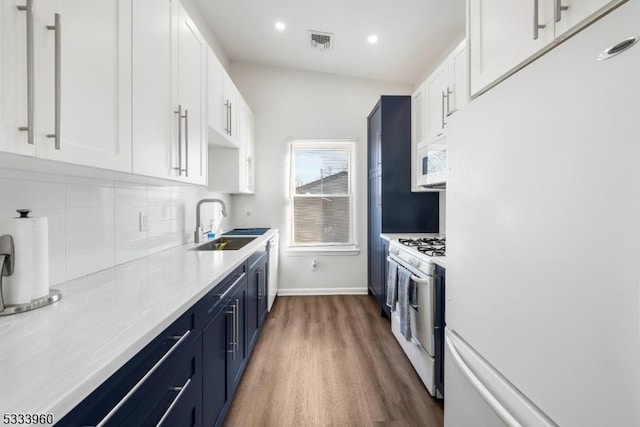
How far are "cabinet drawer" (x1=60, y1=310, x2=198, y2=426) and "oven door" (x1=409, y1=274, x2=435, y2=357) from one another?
1.40m

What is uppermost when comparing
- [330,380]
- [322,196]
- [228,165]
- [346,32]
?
[346,32]

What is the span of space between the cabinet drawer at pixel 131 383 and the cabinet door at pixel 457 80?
210cm

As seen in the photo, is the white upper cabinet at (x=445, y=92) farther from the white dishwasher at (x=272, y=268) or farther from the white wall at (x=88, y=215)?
the white wall at (x=88, y=215)

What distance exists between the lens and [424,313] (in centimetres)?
189

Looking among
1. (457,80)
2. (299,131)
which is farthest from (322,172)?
(457,80)

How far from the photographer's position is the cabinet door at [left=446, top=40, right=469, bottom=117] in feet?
6.66

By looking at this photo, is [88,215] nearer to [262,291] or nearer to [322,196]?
[262,291]

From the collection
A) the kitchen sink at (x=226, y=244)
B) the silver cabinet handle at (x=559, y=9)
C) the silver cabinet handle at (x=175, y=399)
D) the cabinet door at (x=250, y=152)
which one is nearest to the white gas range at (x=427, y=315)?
the silver cabinet handle at (x=559, y=9)

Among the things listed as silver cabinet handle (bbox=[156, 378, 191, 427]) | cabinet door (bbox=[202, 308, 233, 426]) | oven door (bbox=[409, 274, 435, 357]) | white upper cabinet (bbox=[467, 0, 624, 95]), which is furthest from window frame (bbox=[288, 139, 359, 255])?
silver cabinet handle (bbox=[156, 378, 191, 427])

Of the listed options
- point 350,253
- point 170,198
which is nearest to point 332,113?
point 350,253

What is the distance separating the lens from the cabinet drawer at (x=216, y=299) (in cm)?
122

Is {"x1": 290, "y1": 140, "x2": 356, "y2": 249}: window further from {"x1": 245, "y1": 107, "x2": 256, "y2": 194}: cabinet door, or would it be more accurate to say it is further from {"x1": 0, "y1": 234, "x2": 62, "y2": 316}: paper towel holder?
{"x1": 0, "y1": 234, "x2": 62, "y2": 316}: paper towel holder

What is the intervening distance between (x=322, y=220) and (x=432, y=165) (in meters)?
2.02

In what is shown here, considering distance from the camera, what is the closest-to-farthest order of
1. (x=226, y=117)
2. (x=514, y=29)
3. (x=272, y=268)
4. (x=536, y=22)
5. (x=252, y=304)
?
1. (x=536, y=22)
2. (x=514, y=29)
3. (x=252, y=304)
4. (x=226, y=117)
5. (x=272, y=268)
